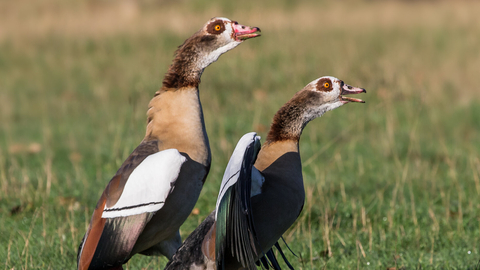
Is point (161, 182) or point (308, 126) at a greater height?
point (161, 182)

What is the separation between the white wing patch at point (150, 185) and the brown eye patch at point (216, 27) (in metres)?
0.88

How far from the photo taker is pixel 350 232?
4883 mm

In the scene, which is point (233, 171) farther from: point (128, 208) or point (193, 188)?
point (128, 208)

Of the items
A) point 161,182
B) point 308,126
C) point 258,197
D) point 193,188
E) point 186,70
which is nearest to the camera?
point 161,182

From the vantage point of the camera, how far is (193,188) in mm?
3143

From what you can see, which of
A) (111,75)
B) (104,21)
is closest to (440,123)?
(111,75)

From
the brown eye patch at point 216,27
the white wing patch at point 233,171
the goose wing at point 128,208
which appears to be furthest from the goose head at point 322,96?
the goose wing at point 128,208

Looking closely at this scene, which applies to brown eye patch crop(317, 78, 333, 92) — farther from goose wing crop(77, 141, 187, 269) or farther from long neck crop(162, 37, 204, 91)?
goose wing crop(77, 141, 187, 269)

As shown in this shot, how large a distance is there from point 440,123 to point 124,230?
7.49m

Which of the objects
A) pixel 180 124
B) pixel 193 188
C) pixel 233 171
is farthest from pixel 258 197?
pixel 180 124

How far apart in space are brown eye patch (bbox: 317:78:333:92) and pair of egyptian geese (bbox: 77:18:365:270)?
6 cm

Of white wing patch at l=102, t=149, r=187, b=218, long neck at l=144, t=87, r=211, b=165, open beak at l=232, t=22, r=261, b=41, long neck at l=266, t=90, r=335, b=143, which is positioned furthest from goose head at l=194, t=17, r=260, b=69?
white wing patch at l=102, t=149, r=187, b=218

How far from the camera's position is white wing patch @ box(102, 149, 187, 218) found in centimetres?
298

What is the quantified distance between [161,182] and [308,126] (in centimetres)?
618
